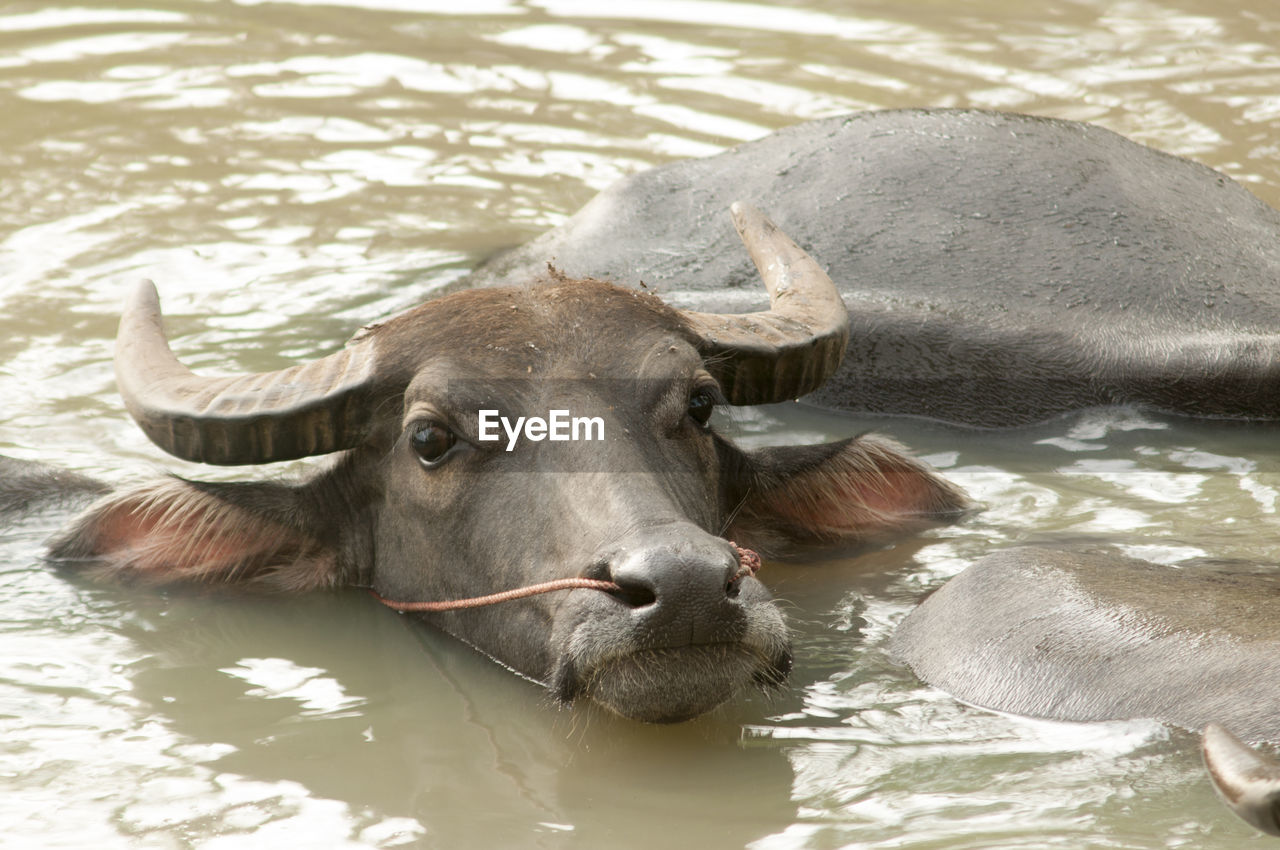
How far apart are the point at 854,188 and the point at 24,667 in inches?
143

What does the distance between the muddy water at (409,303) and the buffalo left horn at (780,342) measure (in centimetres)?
62

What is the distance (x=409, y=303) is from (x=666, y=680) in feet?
13.0

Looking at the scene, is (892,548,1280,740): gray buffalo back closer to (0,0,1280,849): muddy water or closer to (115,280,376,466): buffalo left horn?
(0,0,1280,849): muddy water

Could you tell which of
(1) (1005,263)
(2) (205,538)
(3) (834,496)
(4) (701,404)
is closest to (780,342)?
(4) (701,404)

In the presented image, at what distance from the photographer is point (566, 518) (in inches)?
161

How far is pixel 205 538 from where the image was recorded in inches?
195

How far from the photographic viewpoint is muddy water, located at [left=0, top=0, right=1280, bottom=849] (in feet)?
11.7

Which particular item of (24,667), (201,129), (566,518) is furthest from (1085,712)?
(201,129)

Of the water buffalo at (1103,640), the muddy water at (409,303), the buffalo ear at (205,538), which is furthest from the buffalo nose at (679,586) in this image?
the buffalo ear at (205,538)

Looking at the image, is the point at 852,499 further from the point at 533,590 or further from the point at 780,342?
the point at 533,590

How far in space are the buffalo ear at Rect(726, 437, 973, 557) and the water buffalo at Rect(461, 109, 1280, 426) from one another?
38.4 inches

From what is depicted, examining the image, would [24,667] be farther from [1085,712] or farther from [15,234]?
[15,234]

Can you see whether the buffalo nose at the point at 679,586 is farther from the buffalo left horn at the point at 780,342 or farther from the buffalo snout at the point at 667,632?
the buffalo left horn at the point at 780,342

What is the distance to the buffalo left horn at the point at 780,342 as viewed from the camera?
189 inches
